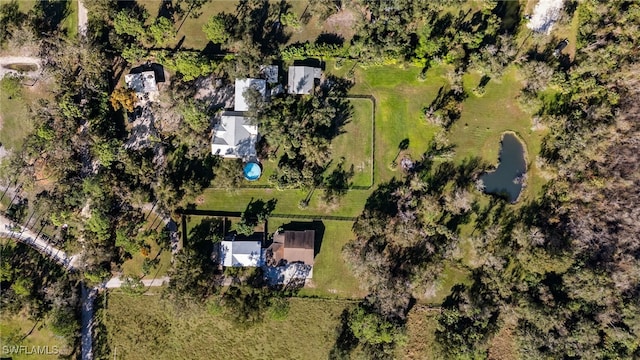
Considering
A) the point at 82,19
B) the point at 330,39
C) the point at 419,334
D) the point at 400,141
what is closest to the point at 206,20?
the point at 82,19

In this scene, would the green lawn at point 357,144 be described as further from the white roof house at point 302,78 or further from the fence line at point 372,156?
the white roof house at point 302,78

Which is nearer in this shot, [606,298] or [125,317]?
[606,298]

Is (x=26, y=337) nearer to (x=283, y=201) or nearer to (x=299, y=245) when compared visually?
(x=299, y=245)

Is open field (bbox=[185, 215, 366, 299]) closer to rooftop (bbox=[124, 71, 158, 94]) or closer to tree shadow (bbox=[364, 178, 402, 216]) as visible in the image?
tree shadow (bbox=[364, 178, 402, 216])

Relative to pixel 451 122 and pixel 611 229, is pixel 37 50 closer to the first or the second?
pixel 451 122

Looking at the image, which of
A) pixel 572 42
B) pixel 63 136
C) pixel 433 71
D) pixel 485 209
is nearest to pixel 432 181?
pixel 485 209

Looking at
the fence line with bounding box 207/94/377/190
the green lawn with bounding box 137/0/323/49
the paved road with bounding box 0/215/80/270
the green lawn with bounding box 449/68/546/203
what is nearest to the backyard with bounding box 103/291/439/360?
the paved road with bounding box 0/215/80/270
